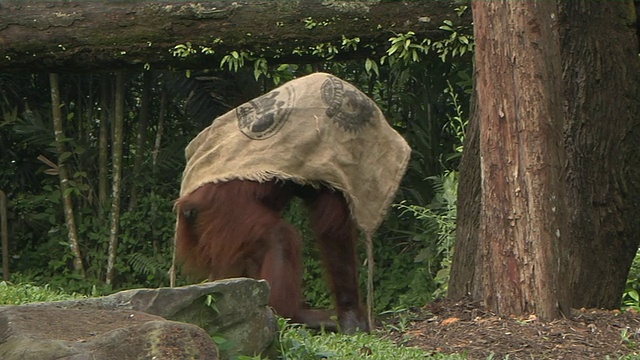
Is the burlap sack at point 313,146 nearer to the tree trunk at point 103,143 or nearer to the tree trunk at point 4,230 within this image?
the tree trunk at point 103,143

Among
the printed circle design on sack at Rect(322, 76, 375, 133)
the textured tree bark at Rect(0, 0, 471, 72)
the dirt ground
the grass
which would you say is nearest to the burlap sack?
the printed circle design on sack at Rect(322, 76, 375, 133)

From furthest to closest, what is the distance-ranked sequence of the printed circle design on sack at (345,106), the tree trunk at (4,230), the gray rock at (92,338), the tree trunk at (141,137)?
the tree trunk at (141,137) → the tree trunk at (4,230) → the printed circle design on sack at (345,106) → the gray rock at (92,338)

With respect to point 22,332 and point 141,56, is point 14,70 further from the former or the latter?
point 22,332

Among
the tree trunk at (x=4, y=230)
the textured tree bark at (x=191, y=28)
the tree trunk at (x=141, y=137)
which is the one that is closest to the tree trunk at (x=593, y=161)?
the textured tree bark at (x=191, y=28)

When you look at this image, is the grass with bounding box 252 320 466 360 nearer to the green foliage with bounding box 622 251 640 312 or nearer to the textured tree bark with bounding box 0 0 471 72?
the green foliage with bounding box 622 251 640 312

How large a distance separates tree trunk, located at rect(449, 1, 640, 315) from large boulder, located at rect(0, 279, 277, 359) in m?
2.47

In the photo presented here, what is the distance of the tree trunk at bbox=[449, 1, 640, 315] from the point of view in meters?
6.45

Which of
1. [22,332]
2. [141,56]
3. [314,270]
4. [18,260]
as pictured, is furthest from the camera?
[18,260]

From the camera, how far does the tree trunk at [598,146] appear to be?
21.2ft

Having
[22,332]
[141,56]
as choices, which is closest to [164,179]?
[141,56]

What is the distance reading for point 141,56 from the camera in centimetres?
836

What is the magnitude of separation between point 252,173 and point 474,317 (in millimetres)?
1430

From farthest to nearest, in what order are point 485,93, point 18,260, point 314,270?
point 18,260 < point 314,270 < point 485,93

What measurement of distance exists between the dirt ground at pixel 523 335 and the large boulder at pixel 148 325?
1.21 metres
